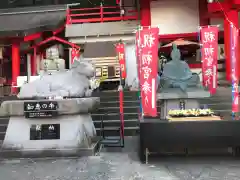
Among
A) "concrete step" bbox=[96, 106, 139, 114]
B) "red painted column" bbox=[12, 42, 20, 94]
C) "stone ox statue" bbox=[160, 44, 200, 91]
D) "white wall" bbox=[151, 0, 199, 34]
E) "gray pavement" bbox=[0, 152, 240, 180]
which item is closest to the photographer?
"gray pavement" bbox=[0, 152, 240, 180]

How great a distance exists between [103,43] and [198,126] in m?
10.9

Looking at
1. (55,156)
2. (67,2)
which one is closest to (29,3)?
(67,2)

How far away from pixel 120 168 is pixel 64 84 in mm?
2652

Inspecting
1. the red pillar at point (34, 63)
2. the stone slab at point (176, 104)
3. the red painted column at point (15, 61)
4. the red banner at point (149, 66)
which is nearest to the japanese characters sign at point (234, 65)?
the stone slab at point (176, 104)

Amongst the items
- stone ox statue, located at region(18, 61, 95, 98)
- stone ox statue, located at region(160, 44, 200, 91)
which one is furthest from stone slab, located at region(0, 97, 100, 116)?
stone ox statue, located at region(160, 44, 200, 91)

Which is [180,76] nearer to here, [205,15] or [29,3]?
[205,15]

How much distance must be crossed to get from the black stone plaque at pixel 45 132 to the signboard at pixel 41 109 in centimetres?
30

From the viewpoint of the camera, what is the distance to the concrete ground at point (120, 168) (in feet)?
17.3

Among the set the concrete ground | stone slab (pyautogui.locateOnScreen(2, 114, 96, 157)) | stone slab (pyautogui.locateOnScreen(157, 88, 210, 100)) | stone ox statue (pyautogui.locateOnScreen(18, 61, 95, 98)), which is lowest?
the concrete ground

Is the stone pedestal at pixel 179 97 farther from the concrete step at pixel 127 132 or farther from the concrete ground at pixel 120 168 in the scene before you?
the concrete step at pixel 127 132

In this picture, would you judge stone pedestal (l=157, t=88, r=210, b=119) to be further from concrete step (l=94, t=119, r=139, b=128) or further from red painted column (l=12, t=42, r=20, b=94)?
red painted column (l=12, t=42, r=20, b=94)

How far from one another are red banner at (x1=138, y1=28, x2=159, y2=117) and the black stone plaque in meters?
2.15

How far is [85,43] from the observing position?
52.9 feet

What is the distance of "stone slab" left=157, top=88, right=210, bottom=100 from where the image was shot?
7.37 metres
